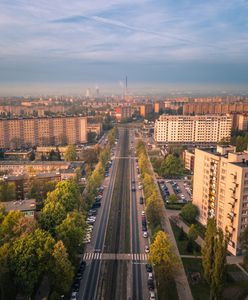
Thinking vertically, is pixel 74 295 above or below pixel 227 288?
above

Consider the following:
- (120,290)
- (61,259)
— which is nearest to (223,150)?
(120,290)

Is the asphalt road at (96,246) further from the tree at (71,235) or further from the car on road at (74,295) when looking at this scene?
the tree at (71,235)

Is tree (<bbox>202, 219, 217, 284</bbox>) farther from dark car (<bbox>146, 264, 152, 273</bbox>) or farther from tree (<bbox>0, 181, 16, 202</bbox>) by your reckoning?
tree (<bbox>0, 181, 16, 202</bbox>)

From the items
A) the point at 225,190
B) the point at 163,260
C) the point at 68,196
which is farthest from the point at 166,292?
the point at 68,196

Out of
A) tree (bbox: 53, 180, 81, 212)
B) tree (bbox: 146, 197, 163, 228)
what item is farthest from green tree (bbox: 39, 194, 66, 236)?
tree (bbox: 146, 197, 163, 228)

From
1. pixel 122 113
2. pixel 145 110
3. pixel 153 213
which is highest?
pixel 145 110

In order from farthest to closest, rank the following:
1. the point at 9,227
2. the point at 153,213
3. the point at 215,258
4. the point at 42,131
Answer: the point at 42,131 < the point at 153,213 < the point at 9,227 < the point at 215,258

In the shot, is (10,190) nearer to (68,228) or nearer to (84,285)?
(68,228)

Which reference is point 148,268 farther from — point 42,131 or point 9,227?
point 42,131
